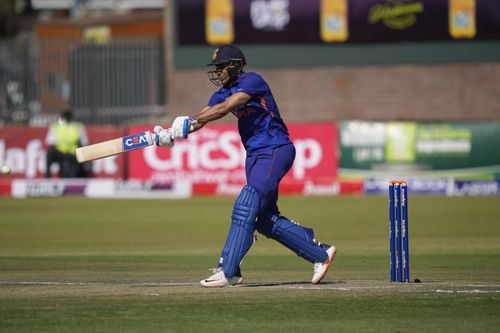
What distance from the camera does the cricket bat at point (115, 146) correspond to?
8820mm

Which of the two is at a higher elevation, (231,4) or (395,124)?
(231,4)

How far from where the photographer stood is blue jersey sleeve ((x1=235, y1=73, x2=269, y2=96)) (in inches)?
343

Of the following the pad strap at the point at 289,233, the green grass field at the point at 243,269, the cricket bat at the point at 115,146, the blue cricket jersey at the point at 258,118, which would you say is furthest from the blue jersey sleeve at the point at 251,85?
the green grass field at the point at 243,269

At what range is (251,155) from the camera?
896 centimetres

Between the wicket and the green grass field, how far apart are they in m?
0.29

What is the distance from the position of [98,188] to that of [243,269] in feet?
40.1

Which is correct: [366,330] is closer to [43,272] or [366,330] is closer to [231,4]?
[43,272]

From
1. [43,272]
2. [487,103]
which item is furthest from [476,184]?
[43,272]

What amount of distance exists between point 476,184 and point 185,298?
14941 millimetres

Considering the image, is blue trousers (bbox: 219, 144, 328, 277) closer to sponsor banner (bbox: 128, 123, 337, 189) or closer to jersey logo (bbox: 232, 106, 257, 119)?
jersey logo (bbox: 232, 106, 257, 119)

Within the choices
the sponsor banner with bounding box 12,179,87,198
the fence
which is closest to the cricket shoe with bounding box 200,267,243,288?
the sponsor banner with bounding box 12,179,87,198

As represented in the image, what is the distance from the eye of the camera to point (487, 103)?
85.6ft

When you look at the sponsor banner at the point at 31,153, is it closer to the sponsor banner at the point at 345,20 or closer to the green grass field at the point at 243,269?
the green grass field at the point at 243,269

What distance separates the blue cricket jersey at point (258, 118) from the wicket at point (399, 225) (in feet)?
3.10
